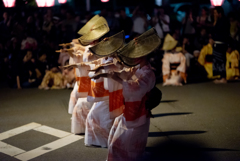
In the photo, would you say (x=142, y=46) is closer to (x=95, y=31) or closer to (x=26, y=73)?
(x=95, y=31)

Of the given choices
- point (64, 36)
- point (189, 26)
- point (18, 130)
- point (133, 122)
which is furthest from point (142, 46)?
point (189, 26)

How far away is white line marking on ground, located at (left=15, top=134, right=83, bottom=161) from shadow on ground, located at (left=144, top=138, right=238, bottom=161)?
3.84ft

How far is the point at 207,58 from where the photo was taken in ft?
28.7

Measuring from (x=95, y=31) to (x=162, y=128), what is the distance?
72.0 inches

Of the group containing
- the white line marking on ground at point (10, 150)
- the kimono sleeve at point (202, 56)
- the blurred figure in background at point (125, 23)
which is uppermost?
the blurred figure in background at point (125, 23)

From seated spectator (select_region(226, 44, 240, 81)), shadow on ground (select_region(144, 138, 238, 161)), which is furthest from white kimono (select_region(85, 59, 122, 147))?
seated spectator (select_region(226, 44, 240, 81))

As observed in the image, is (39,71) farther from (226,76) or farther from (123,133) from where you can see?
(123,133)

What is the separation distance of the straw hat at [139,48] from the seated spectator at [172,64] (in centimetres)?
463

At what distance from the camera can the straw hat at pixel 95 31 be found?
4500 mm

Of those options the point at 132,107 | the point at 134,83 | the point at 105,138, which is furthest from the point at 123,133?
the point at 105,138

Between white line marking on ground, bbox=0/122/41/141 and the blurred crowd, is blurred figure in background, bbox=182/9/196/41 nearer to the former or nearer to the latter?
the blurred crowd

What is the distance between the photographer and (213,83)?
26.1 ft

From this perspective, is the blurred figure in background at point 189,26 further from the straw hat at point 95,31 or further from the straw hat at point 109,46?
the straw hat at point 109,46

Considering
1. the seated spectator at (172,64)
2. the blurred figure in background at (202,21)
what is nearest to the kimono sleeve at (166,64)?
the seated spectator at (172,64)
